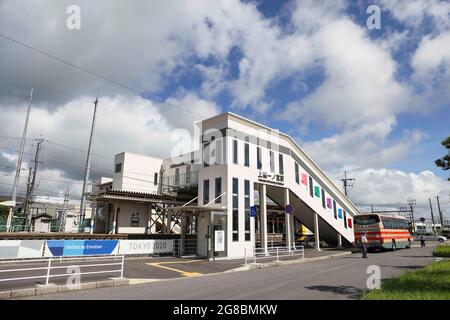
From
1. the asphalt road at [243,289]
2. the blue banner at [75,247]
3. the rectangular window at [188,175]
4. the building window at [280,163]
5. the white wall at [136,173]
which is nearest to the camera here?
the asphalt road at [243,289]

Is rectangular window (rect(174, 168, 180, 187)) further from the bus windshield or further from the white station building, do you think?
the bus windshield

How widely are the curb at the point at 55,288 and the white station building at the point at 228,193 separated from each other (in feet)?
27.6

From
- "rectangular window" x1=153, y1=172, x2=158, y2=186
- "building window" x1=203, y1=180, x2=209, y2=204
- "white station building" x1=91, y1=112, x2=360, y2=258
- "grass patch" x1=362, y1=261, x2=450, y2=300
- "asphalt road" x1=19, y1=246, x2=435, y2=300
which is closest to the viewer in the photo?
"grass patch" x1=362, y1=261, x2=450, y2=300

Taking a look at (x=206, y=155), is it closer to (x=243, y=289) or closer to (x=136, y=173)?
(x=243, y=289)

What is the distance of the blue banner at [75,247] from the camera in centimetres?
1499

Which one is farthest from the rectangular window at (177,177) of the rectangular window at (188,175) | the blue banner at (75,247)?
the blue banner at (75,247)

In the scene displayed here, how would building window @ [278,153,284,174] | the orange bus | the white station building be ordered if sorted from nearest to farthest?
the white station building < building window @ [278,153,284,174] < the orange bus

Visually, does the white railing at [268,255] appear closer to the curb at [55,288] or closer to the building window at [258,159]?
the building window at [258,159]

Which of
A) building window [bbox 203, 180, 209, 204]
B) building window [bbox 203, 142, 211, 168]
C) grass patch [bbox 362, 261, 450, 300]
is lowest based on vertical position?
grass patch [bbox 362, 261, 450, 300]

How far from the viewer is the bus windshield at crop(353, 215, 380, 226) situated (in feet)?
85.8

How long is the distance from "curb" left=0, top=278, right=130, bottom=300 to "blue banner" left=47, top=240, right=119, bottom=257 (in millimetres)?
5891

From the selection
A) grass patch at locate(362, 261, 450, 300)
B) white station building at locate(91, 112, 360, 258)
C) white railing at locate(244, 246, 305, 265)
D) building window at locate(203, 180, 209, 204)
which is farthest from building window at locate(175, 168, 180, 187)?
grass patch at locate(362, 261, 450, 300)
